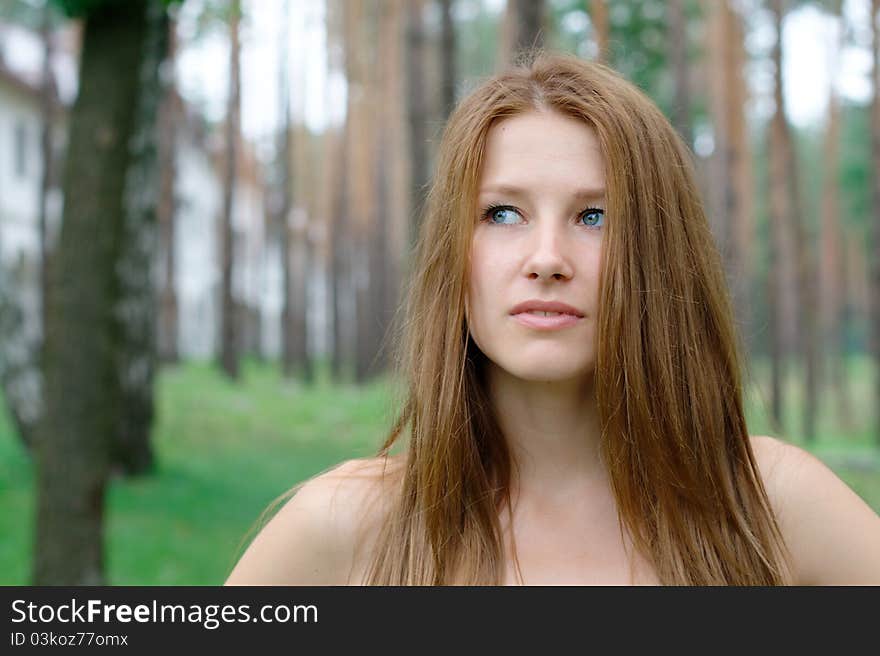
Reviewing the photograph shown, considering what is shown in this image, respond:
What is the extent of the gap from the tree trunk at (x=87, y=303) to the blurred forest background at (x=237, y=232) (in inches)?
0.5

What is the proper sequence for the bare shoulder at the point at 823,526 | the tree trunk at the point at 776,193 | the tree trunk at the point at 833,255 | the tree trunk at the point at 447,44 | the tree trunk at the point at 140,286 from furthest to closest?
the tree trunk at the point at 833,255
the tree trunk at the point at 776,193
the tree trunk at the point at 447,44
the tree trunk at the point at 140,286
the bare shoulder at the point at 823,526

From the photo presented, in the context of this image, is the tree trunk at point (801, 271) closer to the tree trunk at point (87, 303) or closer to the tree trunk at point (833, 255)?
the tree trunk at point (833, 255)

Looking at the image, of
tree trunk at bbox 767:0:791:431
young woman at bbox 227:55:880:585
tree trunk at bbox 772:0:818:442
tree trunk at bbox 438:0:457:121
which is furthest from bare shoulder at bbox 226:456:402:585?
tree trunk at bbox 772:0:818:442

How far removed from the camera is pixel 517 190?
170 centimetres

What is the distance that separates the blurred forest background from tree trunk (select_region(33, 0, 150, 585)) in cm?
1

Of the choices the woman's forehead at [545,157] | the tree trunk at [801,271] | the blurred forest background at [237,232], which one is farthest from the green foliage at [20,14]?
the woman's forehead at [545,157]

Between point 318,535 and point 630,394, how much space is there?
0.63m

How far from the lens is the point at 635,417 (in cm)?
171

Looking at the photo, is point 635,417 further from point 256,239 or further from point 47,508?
point 256,239

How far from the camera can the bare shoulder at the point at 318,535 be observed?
5.60 ft

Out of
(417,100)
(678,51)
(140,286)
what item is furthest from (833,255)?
(140,286)
